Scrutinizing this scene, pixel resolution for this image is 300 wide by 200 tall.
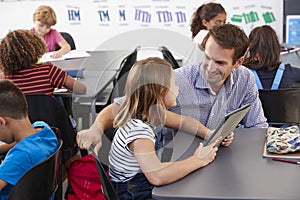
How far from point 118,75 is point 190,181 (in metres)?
1.83

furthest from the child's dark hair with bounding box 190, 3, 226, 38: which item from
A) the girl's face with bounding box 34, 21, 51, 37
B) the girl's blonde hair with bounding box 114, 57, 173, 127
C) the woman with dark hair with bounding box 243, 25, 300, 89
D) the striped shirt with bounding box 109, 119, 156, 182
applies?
the striped shirt with bounding box 109, 119, 156, 182

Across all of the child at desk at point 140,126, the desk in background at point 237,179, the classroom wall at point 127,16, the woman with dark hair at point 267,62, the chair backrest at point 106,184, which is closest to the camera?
the desk in background at point 237,179

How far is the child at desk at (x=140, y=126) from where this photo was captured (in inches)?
60.9

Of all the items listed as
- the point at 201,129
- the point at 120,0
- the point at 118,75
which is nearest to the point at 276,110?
the point at 201,129

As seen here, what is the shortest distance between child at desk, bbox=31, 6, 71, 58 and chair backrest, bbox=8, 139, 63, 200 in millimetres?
2593

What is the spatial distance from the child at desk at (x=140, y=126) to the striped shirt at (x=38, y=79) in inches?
38.4

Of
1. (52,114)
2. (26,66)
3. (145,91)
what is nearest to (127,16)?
(26,66)

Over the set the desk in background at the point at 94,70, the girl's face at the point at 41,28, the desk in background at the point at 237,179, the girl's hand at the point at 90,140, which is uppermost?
the girl's face at the point at 41,28

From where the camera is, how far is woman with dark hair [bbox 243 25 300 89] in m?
2.66

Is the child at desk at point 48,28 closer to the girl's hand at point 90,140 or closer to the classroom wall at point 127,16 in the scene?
the classroom wall at point 127,16

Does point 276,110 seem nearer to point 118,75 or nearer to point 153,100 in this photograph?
point 153,100

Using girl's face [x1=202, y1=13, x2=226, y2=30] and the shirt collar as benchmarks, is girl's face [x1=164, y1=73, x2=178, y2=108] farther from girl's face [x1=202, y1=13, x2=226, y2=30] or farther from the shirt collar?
girl's face [x1=202, y1=13, x2=226, y2=30]

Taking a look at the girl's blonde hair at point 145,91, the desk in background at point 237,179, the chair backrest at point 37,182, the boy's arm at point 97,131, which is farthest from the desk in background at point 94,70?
the desk in background at point 237,179

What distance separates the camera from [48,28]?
4184mm
